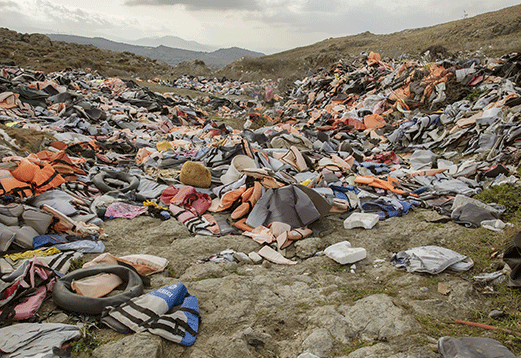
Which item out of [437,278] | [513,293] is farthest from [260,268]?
[513,293]

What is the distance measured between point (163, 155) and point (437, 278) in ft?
18.0

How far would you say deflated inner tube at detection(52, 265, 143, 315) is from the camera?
86.6 inches

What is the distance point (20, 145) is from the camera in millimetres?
5520

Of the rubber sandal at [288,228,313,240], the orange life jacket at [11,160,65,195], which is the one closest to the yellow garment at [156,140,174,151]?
the orange life jacket at [11,160,65,195]

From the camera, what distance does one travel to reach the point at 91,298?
222 cm

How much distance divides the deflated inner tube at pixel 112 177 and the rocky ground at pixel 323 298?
1244 mm

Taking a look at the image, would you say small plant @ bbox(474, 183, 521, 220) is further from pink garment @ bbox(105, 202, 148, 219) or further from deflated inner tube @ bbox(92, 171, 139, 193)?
deflated inner tube @ bbox(92, 171, 139, 193)

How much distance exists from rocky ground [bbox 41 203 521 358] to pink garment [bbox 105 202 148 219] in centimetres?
35

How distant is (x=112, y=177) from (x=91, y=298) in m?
3.47

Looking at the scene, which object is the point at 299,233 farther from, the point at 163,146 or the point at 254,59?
the point at 254,59

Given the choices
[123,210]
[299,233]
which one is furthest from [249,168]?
[123,210]

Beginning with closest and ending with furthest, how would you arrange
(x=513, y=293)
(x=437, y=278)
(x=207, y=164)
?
(x=513, y=293) → (x=437, y=278) → (x=207, y=164)

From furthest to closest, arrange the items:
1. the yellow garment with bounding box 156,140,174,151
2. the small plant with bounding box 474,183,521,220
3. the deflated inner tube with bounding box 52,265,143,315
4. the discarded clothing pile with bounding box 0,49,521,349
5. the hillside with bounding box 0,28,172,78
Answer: the hillside with bounding box 0,28,172,78 < the yellow garment with bounding box 156,140,174,151 < the small plant with bounding box 474,183,521,220 < the discarded clothing pile with bounding box 0,49,521,349 < the deflated inner tube with bounding box 52,265,143,315

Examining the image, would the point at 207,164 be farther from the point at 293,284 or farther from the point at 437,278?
the point at 437,278
